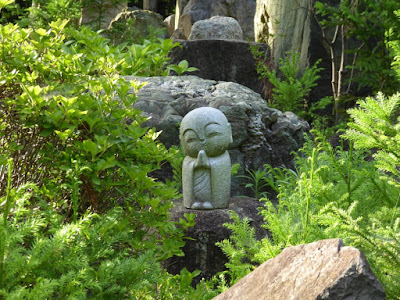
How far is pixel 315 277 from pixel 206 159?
→ 357 cm

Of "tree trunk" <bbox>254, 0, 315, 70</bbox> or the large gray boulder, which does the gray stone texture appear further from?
"tree trunk" <bbox>254, 0, 315, 70</bbox>

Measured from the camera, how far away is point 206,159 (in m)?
5.57

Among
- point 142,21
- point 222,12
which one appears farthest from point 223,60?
point 222,12

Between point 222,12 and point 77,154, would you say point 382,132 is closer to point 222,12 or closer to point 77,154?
point 77,154

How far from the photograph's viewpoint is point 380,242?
2424 millimetres

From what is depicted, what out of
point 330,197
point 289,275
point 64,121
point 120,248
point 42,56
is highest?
point 42,56

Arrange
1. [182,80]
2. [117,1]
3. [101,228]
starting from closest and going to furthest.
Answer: [101,228] < [182,80] < [117,1]

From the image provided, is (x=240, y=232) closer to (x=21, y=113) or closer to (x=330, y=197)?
(x=330, y=197)

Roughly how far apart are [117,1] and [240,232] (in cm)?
1142

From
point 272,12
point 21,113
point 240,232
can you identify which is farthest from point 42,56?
point 272,12

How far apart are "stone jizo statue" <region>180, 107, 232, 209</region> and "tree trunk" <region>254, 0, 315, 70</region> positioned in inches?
203

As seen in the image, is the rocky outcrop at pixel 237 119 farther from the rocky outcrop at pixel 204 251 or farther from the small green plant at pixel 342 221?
the small green plant at pixel 342 221

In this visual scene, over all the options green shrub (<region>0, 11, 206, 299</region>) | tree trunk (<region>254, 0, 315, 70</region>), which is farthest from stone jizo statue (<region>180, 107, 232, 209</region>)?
tree trunk (<region>254, 0, 315, 70</region>)

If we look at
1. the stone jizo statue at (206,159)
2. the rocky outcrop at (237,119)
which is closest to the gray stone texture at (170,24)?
the rocky outcrop at (237,119)
